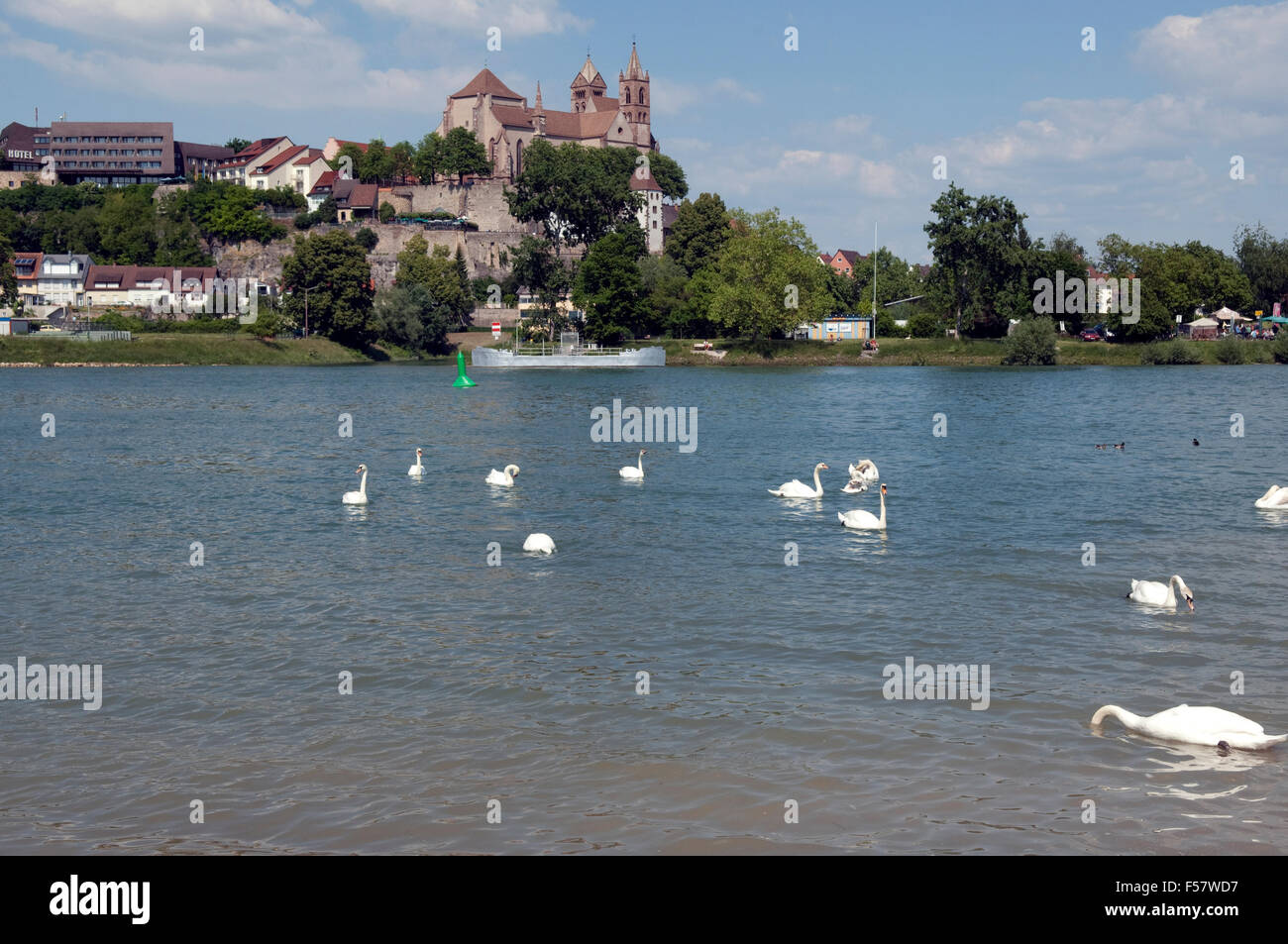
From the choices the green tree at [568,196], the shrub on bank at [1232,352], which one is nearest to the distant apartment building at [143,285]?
the green tree at [568,196]

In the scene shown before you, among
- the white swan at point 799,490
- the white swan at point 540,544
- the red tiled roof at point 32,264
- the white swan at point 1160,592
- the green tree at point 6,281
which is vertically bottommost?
the white swan at point 1160,592

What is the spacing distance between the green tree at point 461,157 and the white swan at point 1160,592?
610ft

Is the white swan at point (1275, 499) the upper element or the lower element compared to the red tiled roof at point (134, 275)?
lower

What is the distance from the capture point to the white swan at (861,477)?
105 feet

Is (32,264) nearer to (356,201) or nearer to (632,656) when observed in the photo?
(356,201)

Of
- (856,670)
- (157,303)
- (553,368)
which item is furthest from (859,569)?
(157,303)

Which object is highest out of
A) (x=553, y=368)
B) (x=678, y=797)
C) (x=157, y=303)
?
(x=157, y=303)

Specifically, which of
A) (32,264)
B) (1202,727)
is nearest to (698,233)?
(32,264)

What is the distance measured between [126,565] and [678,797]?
1571cm

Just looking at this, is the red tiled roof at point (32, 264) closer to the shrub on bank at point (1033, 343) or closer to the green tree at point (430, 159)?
the green tree at point (430, 159)

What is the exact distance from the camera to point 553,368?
125 meters
